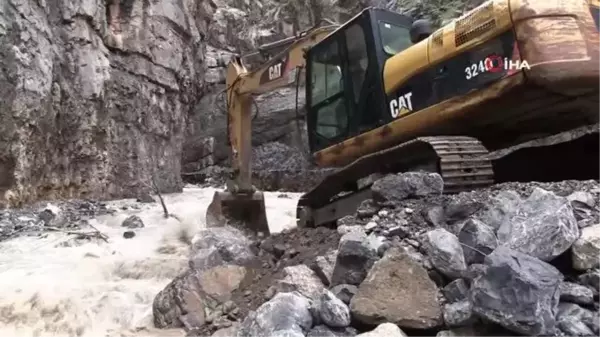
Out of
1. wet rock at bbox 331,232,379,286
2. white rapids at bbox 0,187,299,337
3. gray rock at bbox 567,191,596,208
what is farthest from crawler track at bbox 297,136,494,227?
white rapids at bbox 0,187,299,337

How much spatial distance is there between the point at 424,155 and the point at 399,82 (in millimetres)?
714

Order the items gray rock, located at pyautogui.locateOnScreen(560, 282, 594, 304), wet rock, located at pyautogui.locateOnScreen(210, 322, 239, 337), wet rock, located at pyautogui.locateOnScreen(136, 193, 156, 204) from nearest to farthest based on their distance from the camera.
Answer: gray rock, located at pyautogui.locateOnScreen(560, 282, 594, 304), wet rock, located at pyautogui.locateOnScreen(210, 322, 239, 337), wet rock, located at pyautogui.locateOnScreen(136, 193, 156, 204)

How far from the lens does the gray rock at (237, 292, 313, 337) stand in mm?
2607

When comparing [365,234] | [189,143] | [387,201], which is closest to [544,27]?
[387,201]

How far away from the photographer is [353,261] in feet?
9.60

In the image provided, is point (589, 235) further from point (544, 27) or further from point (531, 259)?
point (544, 27)

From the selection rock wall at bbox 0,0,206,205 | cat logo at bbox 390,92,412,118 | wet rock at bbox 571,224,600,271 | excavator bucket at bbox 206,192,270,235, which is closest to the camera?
wet rock at bbox 571,224,600,271

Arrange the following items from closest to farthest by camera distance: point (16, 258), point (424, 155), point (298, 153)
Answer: point (424, 155) → point (16, 258) → point (298, 153)

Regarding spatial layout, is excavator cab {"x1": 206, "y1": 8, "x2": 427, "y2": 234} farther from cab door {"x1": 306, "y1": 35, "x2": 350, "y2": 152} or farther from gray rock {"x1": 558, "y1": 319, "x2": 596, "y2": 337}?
gray rock {"x1": 558, "y1": 319, "x2": 596, "y2": 337}

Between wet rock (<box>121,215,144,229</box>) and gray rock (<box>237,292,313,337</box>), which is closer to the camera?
gray rock (<box>237,292,313,337</box>)

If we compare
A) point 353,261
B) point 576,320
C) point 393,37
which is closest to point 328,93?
point 393,37

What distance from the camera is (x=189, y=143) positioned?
20750 mm

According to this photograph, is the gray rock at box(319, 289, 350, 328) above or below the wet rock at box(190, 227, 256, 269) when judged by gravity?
below

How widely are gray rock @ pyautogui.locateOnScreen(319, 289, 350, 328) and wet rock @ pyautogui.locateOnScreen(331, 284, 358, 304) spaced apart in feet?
0.28
